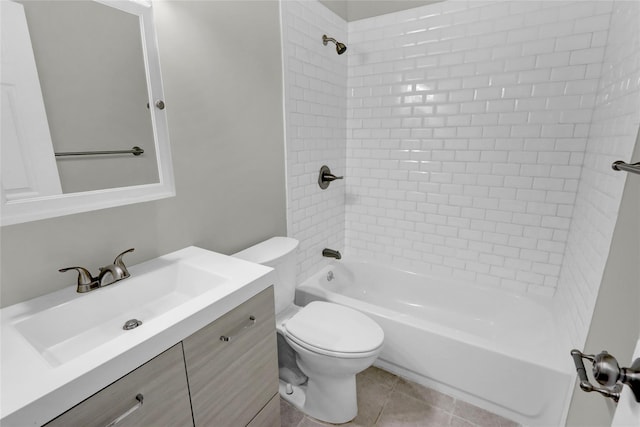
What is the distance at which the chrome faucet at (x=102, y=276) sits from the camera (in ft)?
3.19

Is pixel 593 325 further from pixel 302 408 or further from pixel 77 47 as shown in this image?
pixel 77 47

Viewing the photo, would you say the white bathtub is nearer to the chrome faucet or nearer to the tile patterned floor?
the tile patterned floor

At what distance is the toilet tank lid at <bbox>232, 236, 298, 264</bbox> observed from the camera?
5.12 feet

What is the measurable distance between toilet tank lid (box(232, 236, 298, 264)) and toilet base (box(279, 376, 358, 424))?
70 centimetres

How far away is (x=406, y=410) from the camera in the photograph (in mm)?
1653

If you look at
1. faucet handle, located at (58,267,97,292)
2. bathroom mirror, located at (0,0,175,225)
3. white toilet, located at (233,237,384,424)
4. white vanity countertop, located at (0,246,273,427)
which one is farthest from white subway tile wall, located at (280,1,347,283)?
faucet handle, located at (58,267,97,292)

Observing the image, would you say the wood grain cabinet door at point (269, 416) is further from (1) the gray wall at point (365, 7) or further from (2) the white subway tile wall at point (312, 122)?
(1) the gray wall at point (365, 7)

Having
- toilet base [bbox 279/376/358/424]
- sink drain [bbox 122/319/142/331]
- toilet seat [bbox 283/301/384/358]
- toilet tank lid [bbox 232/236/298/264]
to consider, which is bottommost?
toilet base [bbox 279/376/358/424]

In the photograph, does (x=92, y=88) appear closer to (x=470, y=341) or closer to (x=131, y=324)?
(x=131, y=324)

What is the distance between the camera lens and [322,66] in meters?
2.09

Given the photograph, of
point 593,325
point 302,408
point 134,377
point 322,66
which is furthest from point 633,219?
point 322,66

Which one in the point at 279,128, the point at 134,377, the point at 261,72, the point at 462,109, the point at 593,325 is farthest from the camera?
the point at 462,109

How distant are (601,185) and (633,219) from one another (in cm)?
49

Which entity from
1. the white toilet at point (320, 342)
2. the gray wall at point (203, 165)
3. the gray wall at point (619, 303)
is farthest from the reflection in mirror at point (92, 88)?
the gray wall at point (619, 303)
